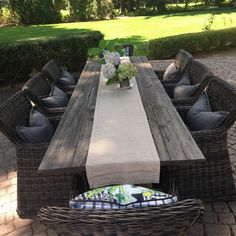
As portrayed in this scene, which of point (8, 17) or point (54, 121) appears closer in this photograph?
point (54, 121)

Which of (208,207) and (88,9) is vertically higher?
(88,9)

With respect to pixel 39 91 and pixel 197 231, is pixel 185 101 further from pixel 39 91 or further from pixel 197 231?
pixel 39 91

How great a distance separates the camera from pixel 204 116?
3.17 m

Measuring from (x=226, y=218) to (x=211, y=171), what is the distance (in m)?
0.42

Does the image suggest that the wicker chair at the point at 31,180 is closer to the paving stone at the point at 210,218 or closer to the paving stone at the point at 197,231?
the paving stone at the point at 197,231

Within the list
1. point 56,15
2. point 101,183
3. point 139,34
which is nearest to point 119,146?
point 101,183

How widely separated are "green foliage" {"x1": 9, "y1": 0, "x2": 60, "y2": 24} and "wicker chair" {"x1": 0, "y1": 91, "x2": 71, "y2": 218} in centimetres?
2046

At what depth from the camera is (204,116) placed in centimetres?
317

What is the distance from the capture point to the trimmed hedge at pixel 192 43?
10377 millimetres

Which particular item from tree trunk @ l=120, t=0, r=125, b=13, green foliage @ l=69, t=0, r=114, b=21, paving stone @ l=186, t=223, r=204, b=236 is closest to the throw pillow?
paving stone @ l=186, t=223, r=204, b=236

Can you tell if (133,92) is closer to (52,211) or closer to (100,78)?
(100,78)

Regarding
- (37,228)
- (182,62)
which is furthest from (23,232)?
(182,62)

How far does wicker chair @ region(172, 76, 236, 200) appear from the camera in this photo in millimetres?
2959

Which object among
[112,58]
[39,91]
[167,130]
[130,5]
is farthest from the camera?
[130,5]
